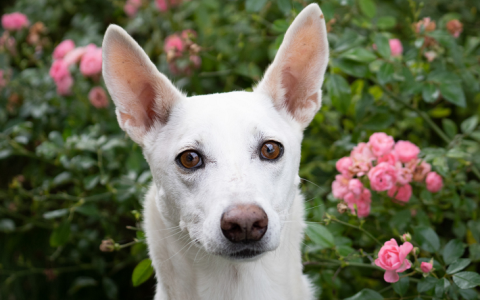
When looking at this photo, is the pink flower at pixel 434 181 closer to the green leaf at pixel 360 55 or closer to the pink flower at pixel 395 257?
the pink flower at pixel 395 257

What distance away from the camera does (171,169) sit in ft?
6.59

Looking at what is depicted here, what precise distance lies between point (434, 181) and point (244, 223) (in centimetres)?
135

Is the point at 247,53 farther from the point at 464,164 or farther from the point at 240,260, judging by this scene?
the point at 240,260

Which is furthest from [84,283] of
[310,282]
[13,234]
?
[310,282]

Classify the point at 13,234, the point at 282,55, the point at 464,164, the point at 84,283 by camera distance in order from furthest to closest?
1. the point at 13,234
2. the point at 84,283
3. the point at 464,164
4. the point at 282,55

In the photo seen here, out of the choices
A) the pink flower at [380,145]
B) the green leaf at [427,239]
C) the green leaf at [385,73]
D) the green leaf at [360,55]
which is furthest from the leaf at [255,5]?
the green leaf at [427,239]

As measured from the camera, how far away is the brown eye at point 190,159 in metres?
1.94

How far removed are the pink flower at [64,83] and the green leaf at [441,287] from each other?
125 inches

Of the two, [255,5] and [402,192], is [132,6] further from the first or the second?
[402,192]

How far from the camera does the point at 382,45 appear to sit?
2.58 metres

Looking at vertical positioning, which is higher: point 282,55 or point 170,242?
point 282,55

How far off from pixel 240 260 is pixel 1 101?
3293 millimetres

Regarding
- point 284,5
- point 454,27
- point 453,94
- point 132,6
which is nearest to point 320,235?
point 453,94

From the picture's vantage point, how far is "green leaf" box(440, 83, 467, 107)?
2.54 m
